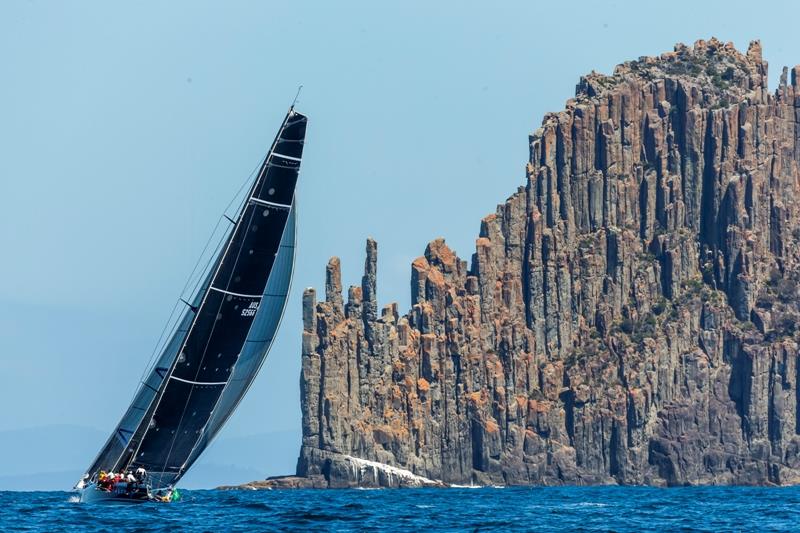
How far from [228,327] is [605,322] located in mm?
107461

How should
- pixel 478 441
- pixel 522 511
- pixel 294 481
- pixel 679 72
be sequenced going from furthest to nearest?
pixel 679 72 → pixel 478 441 → pixel 294 481 → pixel 522 511

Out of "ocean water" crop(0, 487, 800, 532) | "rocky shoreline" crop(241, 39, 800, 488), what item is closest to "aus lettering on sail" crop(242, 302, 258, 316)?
"ocean water" crop(0, 487, 800, 532)

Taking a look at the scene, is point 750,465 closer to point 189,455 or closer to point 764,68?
point 764,68

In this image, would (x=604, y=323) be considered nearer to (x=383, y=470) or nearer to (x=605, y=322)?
(x=605, y=322)

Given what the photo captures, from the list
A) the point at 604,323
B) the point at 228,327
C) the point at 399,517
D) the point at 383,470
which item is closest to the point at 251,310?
the point at 228,327

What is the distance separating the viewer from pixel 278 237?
63.9 m

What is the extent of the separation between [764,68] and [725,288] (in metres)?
31.9

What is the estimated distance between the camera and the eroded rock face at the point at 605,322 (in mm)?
152875

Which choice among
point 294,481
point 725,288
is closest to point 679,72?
point 725,288

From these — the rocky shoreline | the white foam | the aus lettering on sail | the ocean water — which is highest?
the rocky shoreline

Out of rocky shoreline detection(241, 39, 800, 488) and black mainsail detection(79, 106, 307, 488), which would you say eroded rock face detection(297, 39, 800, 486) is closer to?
rocky shoreline detection(241, 39, 800, 488)

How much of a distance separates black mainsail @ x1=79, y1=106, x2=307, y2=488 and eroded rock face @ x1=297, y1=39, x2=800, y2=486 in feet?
259

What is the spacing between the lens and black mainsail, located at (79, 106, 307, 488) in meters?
63.7

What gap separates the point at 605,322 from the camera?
167750 mm
